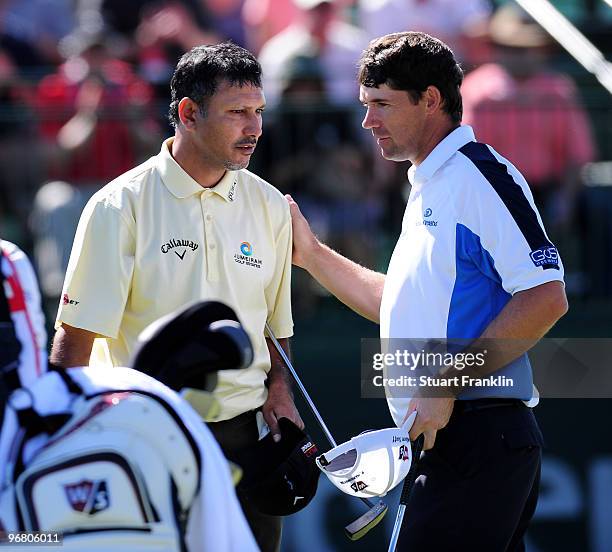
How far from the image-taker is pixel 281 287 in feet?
14.3

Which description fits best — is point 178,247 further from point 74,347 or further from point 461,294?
point 461,294

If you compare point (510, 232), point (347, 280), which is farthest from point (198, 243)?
point (510, 232)

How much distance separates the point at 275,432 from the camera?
4.20m

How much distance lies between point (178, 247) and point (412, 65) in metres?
0.96

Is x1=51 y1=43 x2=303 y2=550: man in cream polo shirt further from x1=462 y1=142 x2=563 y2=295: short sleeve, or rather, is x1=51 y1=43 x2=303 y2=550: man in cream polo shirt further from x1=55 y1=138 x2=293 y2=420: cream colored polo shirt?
x1=462 y1=142 x2=563 y2=295: short sleeve

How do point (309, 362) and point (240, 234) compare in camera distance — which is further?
point (309, 362)

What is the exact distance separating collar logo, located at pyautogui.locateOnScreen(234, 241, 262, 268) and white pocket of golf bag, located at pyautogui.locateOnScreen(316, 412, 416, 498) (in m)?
0.71

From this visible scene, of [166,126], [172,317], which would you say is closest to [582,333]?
[166,126]

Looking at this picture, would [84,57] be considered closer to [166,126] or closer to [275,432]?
[166,126]

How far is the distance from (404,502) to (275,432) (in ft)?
1.72

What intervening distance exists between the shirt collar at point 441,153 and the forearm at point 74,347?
1.19 m

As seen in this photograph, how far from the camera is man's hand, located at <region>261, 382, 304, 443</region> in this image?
13.8ft

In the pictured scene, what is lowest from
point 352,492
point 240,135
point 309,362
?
point 309,362

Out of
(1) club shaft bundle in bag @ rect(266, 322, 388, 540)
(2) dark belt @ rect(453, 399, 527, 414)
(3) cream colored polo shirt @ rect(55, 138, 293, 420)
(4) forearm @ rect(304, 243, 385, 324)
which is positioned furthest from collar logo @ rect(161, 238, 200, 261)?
(2) dark belt @ rect(453, 399, 527, 414)
